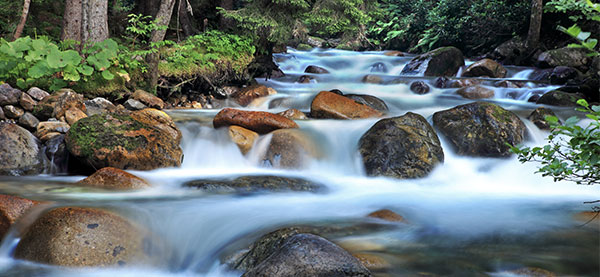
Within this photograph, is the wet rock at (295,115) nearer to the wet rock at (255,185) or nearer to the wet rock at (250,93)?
the wet rock at (250,93)

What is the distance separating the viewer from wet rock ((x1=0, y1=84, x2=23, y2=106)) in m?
6.59

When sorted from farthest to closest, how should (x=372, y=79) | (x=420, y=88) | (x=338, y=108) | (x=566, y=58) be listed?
(x=372, y=79) → (x=566, y=58) → (x=420, y=88) → (x=338, y=108)

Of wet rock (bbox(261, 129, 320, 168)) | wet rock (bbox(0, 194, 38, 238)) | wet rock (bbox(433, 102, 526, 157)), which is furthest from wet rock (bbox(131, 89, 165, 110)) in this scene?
wet rock (bbox(433, 102, 526, 157))

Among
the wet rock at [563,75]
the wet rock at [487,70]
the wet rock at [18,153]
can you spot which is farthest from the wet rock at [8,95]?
the wet rock at [563,75]

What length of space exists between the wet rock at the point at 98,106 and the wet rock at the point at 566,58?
12581 millimetres

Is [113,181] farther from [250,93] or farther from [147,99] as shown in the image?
[250,93]

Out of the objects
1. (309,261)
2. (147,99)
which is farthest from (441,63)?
(309,261)

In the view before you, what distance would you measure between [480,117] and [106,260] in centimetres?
602

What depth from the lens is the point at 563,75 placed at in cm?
1177

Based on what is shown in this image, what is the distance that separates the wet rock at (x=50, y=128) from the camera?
20.8 feet

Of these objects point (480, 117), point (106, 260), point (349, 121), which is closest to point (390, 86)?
point (349, 121)

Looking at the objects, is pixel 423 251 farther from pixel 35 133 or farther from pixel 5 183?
pixel 35 133

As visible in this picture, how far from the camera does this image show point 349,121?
827cm

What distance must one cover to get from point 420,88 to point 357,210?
7.85 meters
